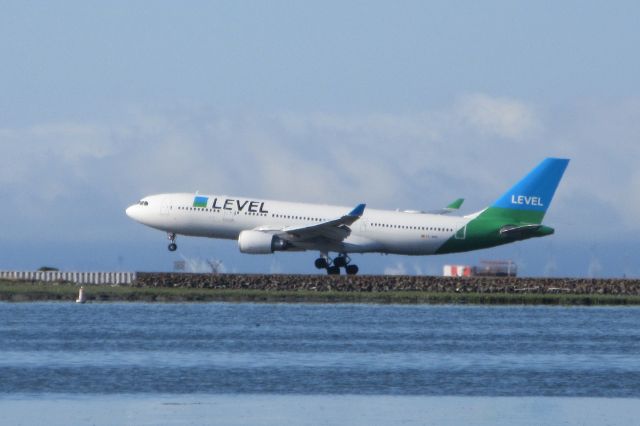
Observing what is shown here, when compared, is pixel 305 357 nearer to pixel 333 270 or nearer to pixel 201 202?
pixel 201 202

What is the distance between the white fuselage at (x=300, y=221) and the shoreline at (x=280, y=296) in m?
3.22

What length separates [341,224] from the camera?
248 ft

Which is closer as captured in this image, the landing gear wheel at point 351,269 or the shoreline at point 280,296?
the shoreline at point 280,296

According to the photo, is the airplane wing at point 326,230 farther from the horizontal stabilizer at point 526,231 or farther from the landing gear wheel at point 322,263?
the horizontal stabilizer at point 526,231

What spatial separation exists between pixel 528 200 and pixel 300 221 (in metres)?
12.8

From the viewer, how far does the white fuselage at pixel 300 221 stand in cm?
7575

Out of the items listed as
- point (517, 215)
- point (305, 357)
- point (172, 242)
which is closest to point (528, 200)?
point (517, 215)

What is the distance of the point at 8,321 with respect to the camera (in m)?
56.6

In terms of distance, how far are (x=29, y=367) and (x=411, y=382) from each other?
1052 cm

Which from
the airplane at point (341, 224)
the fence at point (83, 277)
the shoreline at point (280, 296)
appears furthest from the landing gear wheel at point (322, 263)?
the fence at point (83, 277)

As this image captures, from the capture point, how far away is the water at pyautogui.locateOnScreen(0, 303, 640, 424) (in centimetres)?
3462

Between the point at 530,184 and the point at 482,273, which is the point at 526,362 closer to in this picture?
the point at 530,184

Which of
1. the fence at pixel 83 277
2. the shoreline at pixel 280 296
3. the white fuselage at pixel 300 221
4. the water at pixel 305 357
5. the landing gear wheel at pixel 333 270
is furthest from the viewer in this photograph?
the landing gear wheel at pixel 333 270

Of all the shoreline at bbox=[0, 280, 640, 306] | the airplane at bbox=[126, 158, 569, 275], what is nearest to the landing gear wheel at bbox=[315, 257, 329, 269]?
the airplane at bbox=[126, 158, 569, 275]
